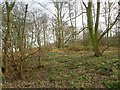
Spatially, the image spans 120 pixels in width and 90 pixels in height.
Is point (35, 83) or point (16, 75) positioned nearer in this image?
point (35, 83)

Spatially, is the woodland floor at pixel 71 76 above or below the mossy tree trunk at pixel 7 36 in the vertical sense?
below

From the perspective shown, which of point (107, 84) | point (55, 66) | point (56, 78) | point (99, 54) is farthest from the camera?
point (99, 54)

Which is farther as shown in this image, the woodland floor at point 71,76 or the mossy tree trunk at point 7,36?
the mossy tree trunk at point 7,36

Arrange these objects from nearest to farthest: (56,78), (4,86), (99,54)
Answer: (4,86) < (56,78) < (99,54)

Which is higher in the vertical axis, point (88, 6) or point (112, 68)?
point (88, 6)

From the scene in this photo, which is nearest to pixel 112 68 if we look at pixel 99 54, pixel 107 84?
pixel 107 84

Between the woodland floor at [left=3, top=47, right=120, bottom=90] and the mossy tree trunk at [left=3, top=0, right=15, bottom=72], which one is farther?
the mossy tree trunk at [left=3, top=0, right=15, bottom=72]

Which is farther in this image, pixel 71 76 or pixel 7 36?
pixel 7 36

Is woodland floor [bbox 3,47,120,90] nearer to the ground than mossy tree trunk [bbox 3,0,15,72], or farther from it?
nearer to the ground

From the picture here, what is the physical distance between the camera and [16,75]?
30.3 feet

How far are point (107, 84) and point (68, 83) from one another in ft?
5.20

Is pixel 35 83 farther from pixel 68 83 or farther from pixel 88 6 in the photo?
pixel 88 6

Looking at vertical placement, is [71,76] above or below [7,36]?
below

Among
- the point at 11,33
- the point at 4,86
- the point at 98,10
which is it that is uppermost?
the point at 98,10
